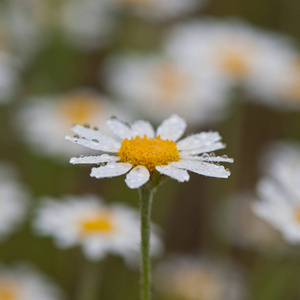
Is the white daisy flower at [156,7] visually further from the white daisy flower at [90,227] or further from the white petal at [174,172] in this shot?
the white petal at [174,172]

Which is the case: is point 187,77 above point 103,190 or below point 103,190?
above

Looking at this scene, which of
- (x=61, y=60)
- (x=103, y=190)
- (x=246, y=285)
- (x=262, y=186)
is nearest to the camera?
(x=262, y=186)

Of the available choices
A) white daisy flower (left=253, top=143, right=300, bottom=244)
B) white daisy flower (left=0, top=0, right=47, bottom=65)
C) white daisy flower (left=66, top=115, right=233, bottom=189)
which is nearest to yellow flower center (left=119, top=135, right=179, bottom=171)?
white daisy flower (left=66, top=115, right=233, bottom=189)

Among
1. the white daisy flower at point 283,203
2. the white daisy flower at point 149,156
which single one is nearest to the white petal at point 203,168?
the white daisy flower at point 149,156

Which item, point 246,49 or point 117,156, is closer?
point 117,156

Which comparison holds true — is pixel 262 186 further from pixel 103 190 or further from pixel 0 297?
pixel 103 190

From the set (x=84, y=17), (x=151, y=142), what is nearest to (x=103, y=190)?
(x=84, y=17)

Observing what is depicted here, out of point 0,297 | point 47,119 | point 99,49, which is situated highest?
point 99,49

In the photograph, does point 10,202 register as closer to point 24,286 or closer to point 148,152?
point 24,286
